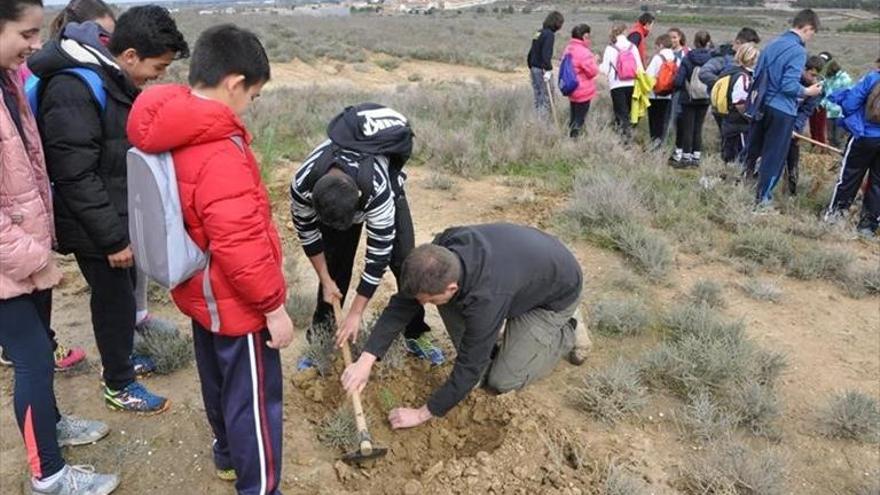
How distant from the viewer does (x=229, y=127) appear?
204cm

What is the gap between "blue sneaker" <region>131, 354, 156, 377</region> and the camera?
11.9ft

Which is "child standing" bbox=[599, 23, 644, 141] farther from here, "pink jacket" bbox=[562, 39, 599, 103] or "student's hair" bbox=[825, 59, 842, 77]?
"student's hair" bbox=[825, 59, 842, 77]

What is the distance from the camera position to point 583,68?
816 cm

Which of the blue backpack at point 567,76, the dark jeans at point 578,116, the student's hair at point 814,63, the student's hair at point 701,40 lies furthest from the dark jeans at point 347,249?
the student's hair at point 814,63

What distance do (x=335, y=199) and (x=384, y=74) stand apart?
1900 centimetres

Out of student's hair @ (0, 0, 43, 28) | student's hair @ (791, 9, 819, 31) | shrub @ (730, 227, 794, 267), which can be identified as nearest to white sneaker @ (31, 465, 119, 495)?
student's hair @ (0, 0, 43, 28)

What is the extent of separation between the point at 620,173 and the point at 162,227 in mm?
5711

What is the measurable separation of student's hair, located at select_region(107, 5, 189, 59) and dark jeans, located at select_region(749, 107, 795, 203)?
5.58 meters

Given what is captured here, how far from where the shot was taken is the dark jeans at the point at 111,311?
2.87 meters

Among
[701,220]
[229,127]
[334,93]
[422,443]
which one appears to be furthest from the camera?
[334,93]

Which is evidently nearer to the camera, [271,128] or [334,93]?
[271,128]

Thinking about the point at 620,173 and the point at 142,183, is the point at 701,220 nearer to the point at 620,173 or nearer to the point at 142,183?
the point at 620,173

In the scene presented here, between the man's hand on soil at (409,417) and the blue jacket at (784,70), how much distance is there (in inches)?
193

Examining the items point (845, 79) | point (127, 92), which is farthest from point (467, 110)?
point (127, 92)
